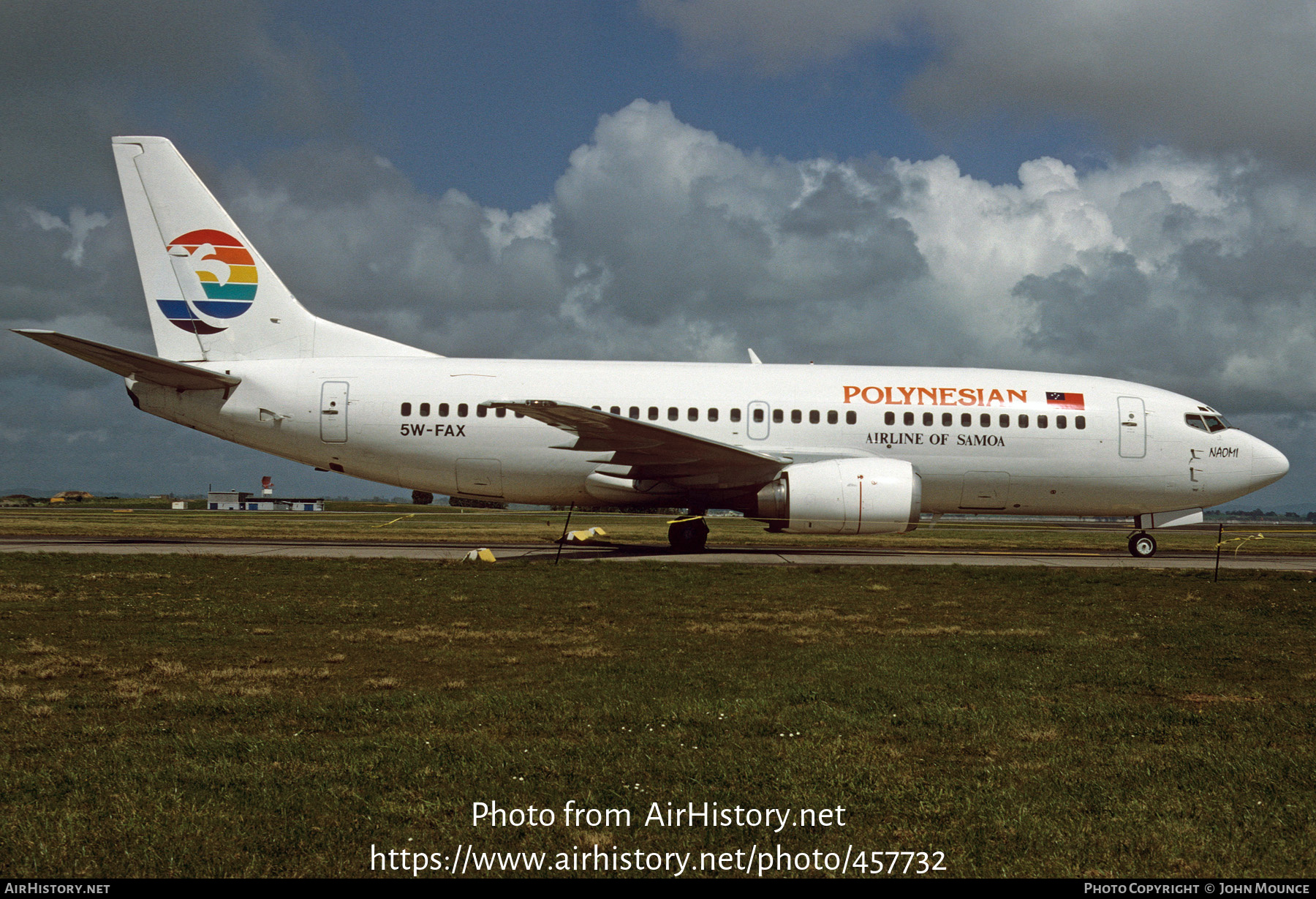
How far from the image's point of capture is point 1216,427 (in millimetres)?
20219

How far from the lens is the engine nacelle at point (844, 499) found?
1719 centimetres

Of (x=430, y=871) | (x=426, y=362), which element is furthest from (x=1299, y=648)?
(x=426, y=362)

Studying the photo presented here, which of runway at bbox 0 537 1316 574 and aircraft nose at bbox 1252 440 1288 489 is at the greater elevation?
aircraft nose at bbox 1252 440 1288 489

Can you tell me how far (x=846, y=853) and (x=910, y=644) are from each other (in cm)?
512

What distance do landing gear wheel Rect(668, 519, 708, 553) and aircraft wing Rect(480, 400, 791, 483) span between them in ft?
4.30

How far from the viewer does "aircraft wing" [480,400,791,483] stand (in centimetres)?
1669

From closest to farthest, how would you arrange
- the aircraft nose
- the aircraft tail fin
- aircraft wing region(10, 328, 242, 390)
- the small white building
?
1. aircraft wing region(10, 328, 242, 390)
2. the aircraft tail fin
3. the aircraft nose
4. the small white building

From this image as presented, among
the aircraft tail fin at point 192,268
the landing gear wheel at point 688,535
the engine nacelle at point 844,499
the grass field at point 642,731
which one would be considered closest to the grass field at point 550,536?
the landing gear wheel at point 688,535

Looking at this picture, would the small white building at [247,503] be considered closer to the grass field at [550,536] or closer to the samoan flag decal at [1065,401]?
the grass field at [550,536]

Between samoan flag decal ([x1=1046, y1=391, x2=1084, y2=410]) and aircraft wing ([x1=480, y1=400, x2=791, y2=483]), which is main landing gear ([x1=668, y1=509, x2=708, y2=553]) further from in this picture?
samoan flag decal ([x1=1046, y1=391, x2=1084, y2=410])

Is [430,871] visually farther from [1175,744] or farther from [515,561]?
[515,561]

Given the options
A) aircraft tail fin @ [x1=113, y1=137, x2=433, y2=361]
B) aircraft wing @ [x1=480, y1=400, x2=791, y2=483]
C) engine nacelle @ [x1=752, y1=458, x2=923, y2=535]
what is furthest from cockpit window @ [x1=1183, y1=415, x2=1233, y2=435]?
aircraft tail fin @ [x1=113, y1=137, x2=433, y2=361]

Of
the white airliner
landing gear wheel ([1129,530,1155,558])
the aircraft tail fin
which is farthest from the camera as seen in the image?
landing gear wheel ([1129,530,1155,558])

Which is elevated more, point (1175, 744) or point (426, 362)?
point (426, 362)
